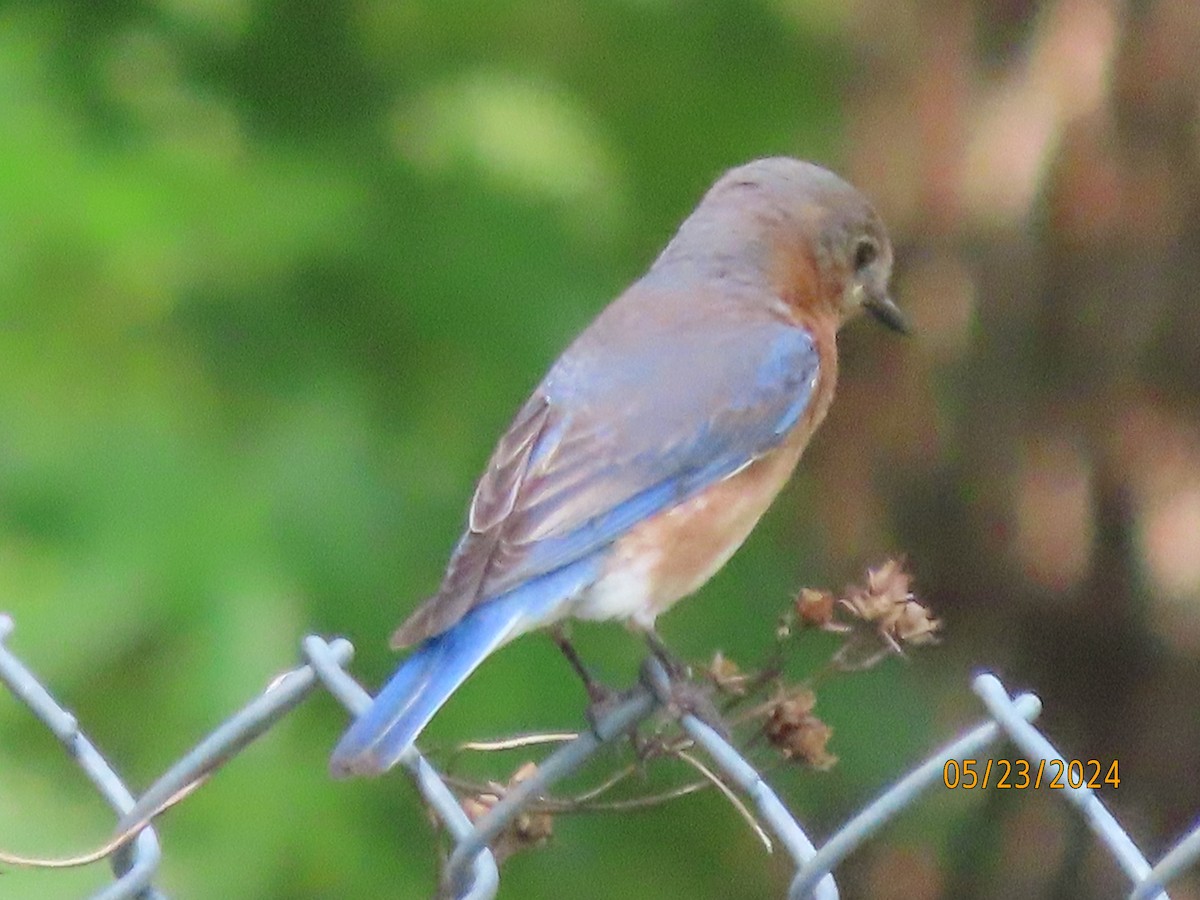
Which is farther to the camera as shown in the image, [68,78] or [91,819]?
[68,78]

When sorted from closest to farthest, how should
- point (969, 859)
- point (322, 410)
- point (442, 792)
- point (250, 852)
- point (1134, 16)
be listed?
1. point (442, 792)
2. point (250, 852)
3. point (322, 410)
4. point (1134, 16)
5. point (969, 859)

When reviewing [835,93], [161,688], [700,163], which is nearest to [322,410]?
[161,688]

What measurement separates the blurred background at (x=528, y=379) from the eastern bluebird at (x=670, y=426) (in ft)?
1.30

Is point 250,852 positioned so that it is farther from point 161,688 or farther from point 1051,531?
point 1051,531

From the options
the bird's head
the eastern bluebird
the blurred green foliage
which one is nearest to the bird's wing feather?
the eastern bluebird

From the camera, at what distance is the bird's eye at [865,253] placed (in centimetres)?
343

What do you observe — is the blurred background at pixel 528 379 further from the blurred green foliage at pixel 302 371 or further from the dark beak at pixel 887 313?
the dark beak at pixel 887 313

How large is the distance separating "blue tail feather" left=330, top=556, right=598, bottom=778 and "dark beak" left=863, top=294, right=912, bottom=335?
1.02 meters

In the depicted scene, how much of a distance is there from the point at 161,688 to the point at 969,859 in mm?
1663

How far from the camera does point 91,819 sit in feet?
10.2

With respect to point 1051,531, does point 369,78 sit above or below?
above

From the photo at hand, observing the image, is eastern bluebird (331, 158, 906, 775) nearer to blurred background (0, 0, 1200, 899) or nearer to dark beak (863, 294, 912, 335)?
dark beak (863, 294, 912, 335)

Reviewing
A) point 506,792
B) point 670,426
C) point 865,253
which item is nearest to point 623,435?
point 670,426

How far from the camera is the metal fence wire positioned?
1.54m
